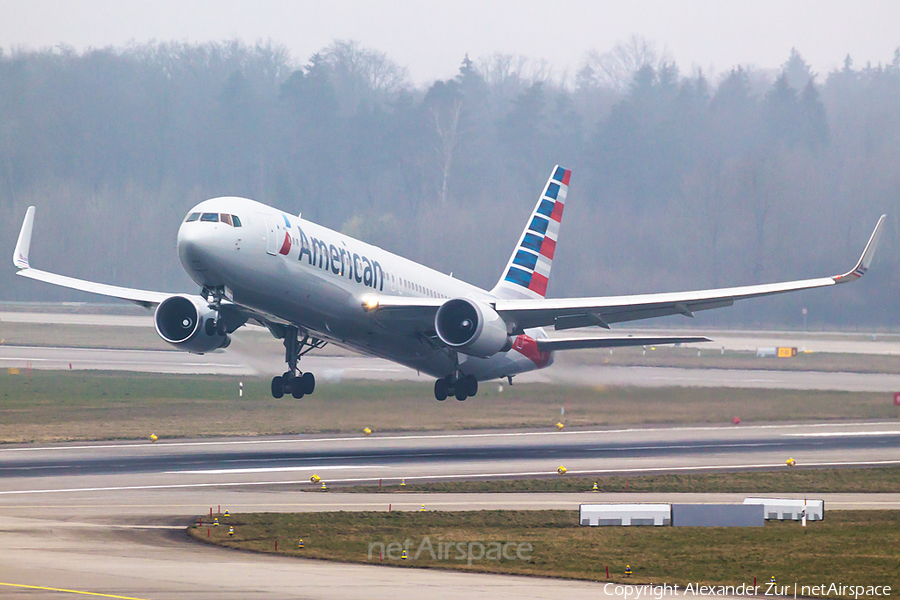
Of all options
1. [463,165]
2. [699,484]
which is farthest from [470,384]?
[463,165]

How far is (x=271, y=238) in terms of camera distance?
113 ft

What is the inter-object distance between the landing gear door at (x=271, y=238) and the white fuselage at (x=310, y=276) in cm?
3

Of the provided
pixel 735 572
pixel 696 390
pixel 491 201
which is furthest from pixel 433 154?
pixel 735 572

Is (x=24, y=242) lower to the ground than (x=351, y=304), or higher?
higher

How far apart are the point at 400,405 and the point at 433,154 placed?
7284cm

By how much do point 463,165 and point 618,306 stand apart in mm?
79345

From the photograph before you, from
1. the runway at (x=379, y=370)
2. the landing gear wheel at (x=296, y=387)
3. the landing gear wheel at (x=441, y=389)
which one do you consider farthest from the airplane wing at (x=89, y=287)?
the landing gear wheel at (x=441, y=389)

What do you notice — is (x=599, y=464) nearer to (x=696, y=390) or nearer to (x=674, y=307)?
(x=674, y=307)

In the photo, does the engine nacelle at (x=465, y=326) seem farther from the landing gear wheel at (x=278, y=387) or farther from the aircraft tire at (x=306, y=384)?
the landing gear wheel at (x=278, y=387)

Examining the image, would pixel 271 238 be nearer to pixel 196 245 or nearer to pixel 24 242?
pixel 196 245

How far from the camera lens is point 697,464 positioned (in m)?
43.1

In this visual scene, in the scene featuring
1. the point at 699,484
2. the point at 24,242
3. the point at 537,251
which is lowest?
the point at 699,484

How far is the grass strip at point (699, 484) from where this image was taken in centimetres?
3725

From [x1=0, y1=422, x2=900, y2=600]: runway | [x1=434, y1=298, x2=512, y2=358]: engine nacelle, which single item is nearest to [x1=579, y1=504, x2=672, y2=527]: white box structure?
[x1=0, y1=422, x2=900, y2=600]: runway
